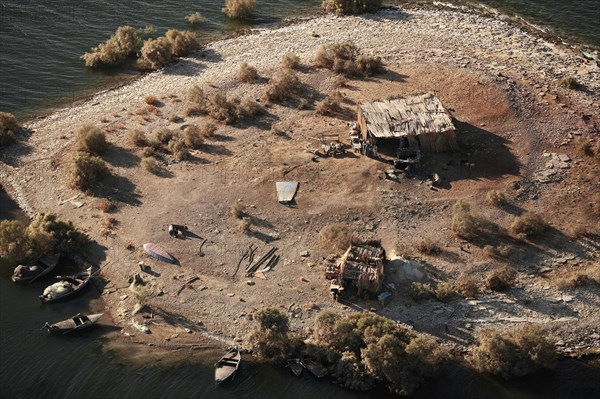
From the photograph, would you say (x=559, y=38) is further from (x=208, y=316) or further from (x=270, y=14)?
(x=208, y=316)

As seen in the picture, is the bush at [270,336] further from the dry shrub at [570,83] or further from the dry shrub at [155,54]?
the dry shrub at [155,54]

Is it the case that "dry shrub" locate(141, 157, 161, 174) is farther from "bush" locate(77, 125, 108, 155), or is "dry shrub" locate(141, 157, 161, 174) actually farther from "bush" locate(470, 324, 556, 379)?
"bush" locate(470, 324, 556, 379)

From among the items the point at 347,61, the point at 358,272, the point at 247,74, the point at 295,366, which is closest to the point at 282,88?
the point at 247,74

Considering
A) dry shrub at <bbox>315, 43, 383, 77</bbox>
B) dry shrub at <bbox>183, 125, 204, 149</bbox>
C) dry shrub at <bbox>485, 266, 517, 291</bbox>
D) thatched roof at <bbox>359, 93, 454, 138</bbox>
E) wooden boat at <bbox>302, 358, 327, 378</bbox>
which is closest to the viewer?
wooden boat at <bbox>302, 358, 327, 378</bbox>

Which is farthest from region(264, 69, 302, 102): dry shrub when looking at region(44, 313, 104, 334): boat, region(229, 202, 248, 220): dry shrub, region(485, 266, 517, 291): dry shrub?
region(44, 313, 104, 334): boat

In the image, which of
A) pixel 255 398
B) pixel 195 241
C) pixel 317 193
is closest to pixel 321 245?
pixel 317 193

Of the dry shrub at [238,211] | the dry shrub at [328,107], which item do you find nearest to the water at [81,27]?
the dry shrub at [328,107]
